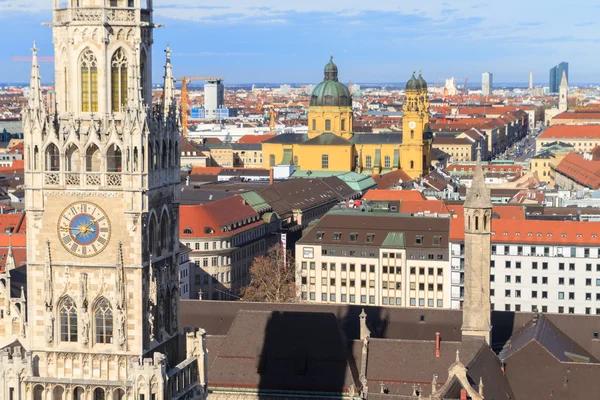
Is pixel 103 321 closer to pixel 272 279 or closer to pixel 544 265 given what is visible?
pixel 272 279

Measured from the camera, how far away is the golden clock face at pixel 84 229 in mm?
41531

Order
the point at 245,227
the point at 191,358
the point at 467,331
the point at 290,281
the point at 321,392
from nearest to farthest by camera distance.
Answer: the point at 191,358 < the point at 321,392 < the point at 467,331 < the point at 290,281 < the point at 245,227

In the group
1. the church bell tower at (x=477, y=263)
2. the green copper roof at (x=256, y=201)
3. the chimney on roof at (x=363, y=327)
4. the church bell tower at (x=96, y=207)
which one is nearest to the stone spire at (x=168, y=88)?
the church bell tower at (x=96, y=207)

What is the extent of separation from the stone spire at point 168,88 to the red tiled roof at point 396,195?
127 metres

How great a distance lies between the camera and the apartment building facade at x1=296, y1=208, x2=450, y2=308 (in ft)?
427

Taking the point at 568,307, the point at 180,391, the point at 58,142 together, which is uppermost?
the point at 58,142

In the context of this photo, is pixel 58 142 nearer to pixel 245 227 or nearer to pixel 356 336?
pixel 356 336

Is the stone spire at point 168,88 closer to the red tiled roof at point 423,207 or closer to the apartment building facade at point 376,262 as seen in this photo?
the apartment building facade at point 376,262

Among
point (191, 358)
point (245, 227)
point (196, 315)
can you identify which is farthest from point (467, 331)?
point (245, 227)

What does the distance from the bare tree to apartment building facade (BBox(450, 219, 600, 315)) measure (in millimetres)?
17511

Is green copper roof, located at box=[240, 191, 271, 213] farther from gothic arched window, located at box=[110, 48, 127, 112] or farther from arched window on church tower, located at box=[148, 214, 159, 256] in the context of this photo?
gothic arched window, located at box=[110, 48, 127, 112]

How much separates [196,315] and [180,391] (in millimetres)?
40266

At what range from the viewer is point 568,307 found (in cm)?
12725

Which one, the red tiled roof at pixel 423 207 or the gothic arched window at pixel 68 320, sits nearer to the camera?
the gothic arched window at pixel 68 320
